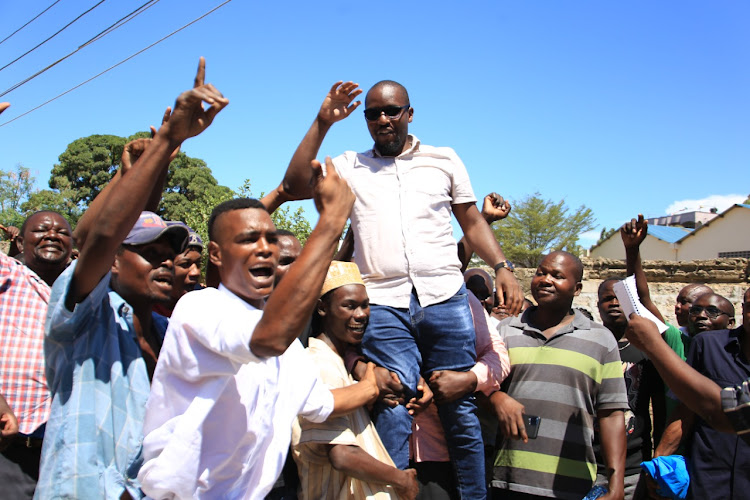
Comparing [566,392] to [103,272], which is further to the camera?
[566,392]

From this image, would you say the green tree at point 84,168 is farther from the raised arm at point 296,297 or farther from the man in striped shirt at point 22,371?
the raised arm at point 296,297

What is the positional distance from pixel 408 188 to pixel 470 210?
0.48 meters

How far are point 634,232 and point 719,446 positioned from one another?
5.21ft

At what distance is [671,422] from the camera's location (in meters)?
3.90

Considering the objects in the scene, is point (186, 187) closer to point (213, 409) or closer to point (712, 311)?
point (712, 311)

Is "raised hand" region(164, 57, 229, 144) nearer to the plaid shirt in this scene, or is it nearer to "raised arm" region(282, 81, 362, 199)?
"raised arm" region(282, 81, 362, 199)

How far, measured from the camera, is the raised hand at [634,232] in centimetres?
439

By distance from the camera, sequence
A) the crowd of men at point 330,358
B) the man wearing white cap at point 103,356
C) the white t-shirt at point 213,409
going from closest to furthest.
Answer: the white t-shirt at point 213,409 → the crowd of men at point 330,358 → the man wearing white cap at point 103,356

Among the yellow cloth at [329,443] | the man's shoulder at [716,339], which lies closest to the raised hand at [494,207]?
the man's shoulder at [716,339]

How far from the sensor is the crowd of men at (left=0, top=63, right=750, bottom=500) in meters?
2.04

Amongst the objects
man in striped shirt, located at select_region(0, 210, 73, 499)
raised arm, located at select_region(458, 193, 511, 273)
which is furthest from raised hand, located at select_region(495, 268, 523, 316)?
man in striped shirt, located at select_region(0, 210, 73, 499)

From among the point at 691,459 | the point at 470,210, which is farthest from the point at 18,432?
the point at 691,459

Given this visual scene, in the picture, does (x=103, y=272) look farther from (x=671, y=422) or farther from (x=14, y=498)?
(x=671, y=422)

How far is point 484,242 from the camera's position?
11.9 ft
